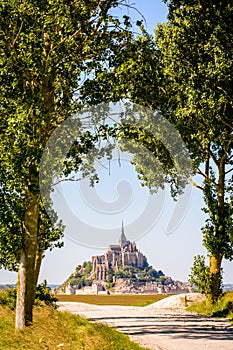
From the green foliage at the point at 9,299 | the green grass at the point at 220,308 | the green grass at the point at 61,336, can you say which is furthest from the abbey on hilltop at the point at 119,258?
the green grass at the point at 220,308

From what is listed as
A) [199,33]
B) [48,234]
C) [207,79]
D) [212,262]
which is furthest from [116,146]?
[212,262]

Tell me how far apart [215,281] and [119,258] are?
10689 millimetres

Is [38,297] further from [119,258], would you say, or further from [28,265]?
[28,265]

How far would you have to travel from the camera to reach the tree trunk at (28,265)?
18.1 m

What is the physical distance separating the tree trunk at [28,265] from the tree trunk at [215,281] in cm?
1516

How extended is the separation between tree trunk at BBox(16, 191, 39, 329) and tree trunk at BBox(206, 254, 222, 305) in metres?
15.2

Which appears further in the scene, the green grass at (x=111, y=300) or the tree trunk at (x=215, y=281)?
the green grass at (x=111, y=300)

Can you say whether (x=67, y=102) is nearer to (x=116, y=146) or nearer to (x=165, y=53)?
(x=116, y=146)

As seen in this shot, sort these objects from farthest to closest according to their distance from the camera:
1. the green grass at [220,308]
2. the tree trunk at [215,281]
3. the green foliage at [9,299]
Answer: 1. the tree trunk at [215,281]
2. the green grass at [220,308]
3. the green foliage at [9,299]

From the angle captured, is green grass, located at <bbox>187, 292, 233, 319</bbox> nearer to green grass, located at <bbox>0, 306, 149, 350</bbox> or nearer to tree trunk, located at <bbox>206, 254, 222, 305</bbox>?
tree trunk, located at <bbox>206, 254, 222, 305</bbox>

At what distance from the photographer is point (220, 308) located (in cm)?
2880

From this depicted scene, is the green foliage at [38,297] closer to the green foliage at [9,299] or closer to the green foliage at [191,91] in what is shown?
the green foliage at [9,299]

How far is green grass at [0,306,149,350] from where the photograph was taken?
43.4ft

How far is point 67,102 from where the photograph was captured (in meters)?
20.9
